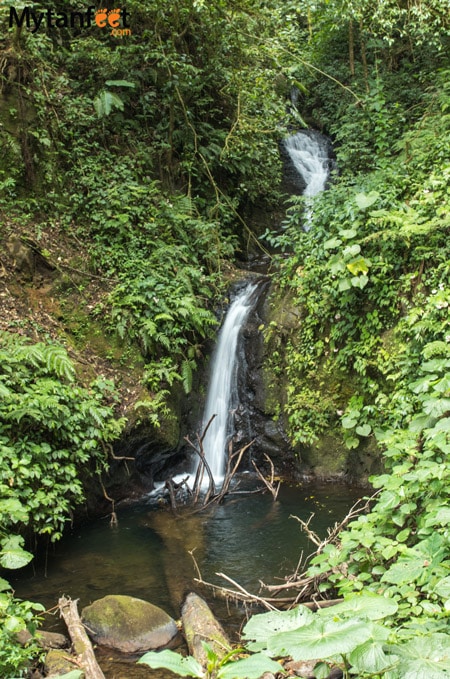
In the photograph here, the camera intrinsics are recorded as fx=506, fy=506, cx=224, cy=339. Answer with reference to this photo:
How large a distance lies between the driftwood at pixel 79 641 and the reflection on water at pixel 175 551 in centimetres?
23

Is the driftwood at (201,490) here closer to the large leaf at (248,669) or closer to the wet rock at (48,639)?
the wet rock at (48,639)

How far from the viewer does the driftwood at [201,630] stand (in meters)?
3.95

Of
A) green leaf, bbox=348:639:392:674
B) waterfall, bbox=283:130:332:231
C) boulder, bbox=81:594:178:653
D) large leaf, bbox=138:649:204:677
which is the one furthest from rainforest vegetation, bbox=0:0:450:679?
waterfall, bbox=283:130:332:231

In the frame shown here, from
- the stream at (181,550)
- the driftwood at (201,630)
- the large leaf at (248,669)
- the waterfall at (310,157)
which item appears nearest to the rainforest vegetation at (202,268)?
the large leaf at (248,669)

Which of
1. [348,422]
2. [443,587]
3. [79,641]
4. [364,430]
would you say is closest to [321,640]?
[443,587]

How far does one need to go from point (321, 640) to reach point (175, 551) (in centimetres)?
446

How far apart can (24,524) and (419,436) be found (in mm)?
4288

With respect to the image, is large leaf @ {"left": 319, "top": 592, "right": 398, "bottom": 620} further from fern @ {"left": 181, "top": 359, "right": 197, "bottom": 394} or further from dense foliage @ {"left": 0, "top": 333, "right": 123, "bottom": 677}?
fern @ {"left": 181, "top": 359, "right": 197, "bottom": 394}

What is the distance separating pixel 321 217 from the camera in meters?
8.42

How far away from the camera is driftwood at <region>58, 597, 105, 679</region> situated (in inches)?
149

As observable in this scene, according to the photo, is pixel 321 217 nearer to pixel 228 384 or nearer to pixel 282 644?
pixel 228 384

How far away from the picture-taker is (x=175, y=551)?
20.1ft

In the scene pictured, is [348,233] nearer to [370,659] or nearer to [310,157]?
[370,659]

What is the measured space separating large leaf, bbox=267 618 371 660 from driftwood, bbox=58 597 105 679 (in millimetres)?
2392
